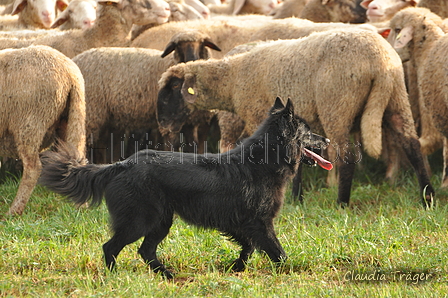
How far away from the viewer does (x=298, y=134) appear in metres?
4.34

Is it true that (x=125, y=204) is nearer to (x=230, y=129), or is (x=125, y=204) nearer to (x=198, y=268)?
(x=198, y=268)

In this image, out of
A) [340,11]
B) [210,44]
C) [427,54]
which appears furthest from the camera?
[340,11]

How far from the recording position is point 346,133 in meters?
5.93

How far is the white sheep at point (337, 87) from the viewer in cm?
582

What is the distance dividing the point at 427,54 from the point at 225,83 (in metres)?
2.03

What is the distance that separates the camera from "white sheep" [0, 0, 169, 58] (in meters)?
8.62

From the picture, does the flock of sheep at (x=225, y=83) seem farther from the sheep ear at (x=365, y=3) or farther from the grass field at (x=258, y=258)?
the grass field at (x=258, y=258)

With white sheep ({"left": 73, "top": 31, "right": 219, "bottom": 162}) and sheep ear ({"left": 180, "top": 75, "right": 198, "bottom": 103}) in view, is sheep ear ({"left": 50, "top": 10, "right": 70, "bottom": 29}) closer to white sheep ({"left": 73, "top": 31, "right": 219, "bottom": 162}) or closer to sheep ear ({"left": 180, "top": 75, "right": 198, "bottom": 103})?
white sheep ({"left": 73, "top": 31, "right": 219, "bottom": 162})

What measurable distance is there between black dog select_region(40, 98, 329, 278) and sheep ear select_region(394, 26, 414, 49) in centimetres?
309

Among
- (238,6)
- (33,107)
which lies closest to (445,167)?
(33,107)

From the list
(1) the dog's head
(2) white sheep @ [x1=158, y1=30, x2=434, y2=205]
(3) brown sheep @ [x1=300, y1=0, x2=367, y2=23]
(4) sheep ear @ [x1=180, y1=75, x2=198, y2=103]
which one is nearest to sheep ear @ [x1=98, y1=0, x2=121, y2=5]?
(4) sheep ear @ [x1=180, y1=75, x2=198, y2=103]

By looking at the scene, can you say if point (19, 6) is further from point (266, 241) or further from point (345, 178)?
point (266, 241)

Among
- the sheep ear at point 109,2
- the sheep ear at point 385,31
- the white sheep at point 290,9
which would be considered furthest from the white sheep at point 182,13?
the sheep ear at point 385,31

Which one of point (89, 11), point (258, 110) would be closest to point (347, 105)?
point (258, 110)
